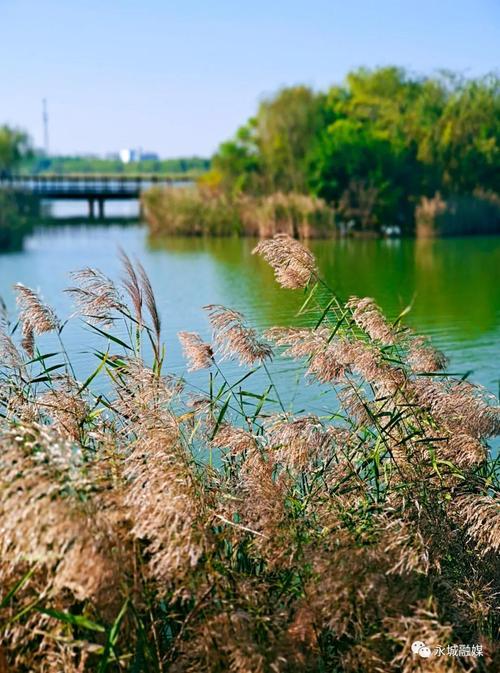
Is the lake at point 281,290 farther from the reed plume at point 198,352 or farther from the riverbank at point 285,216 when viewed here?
the riverbank at point 285,216

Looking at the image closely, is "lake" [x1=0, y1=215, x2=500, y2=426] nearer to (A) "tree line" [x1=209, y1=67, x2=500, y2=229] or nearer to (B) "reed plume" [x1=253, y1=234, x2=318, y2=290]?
(B) "reed plume" [x1=253, y1=234, x2=318, y2=290]

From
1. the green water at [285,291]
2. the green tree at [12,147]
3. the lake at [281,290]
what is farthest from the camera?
the green tree at [12,147]

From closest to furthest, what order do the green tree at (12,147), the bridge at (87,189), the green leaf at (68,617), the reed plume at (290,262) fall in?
the green leaf at (68,617) < the reed plume at (290,262) < the bridge at (87,189) < the green tree at (12,147)

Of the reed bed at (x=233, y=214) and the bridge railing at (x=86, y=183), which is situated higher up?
the bridge railing at (x=86, y=183)

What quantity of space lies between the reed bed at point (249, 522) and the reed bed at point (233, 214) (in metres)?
20.1

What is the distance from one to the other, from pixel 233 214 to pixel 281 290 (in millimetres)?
20030

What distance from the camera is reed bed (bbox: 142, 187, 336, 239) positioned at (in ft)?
82.4

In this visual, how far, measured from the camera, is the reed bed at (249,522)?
2531 millimetres

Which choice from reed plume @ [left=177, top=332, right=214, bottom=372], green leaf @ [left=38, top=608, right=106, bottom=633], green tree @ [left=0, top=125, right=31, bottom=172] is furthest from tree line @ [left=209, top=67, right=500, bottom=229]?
green leaf @ [left=38, top=608, right=106, bottom=633]

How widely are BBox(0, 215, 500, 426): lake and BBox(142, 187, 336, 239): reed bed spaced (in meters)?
0.85

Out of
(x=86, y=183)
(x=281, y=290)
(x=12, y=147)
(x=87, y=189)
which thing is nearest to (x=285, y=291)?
(x=281, y=290)

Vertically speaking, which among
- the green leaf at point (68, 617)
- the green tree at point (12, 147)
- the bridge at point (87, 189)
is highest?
the green tree at point (12, 147)

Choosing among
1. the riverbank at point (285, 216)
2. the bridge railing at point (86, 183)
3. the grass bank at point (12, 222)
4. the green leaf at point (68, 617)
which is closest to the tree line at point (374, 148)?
the riverbank at point (285, 216)

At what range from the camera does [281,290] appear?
7801 millimetres
